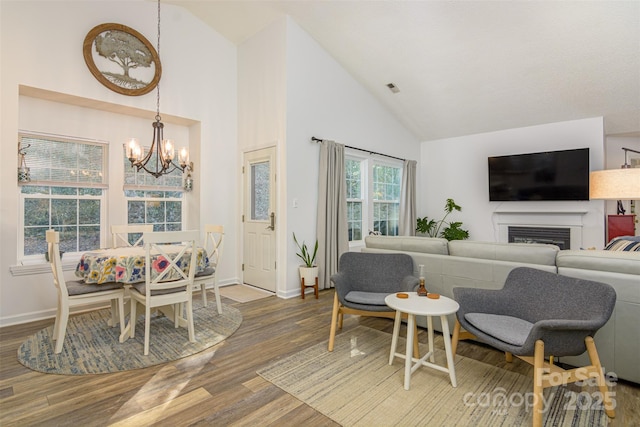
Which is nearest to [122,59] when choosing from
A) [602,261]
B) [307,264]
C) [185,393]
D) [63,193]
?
[63,193]

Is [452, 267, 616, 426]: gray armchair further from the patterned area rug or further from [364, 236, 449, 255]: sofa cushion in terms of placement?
the patterned area rug

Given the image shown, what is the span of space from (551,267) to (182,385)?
2.73 meters

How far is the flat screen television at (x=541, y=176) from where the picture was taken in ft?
17.1

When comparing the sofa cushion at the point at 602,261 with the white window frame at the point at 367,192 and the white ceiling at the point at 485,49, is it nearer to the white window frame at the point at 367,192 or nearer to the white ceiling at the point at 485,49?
the white ceiling at the point at 485,49

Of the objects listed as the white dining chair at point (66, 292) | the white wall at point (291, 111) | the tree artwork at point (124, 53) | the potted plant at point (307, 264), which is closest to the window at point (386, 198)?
the white wall at point (291, 111)

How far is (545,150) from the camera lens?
569cm

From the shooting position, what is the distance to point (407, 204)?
21.6 feet

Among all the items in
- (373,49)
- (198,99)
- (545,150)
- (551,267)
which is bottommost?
(551,267)

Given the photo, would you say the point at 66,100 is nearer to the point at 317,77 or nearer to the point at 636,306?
the point at 317,77

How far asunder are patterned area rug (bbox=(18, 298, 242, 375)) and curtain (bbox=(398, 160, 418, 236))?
404 centimetres

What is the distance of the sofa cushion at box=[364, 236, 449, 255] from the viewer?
2.99 metres

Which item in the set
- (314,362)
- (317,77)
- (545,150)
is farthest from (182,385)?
(545,150)

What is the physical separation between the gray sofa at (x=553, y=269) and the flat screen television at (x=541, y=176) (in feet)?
12.3

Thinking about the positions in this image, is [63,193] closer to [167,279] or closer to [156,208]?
[156,208]
